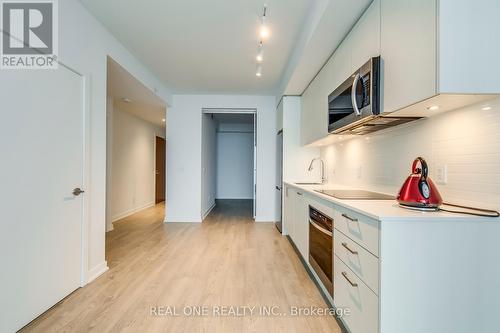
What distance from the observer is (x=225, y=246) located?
341 centimetres

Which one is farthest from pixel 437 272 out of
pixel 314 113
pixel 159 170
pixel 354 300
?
pixel 159 170

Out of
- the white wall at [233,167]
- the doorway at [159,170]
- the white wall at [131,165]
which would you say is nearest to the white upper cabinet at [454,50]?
the white wall at [131,165]

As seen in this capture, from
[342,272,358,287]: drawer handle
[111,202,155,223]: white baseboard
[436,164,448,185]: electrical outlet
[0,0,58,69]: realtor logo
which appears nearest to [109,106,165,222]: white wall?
[111,202,155,223]: white baseboard

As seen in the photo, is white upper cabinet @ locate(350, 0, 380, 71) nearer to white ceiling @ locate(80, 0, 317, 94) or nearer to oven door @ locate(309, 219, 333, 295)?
white ceiling @ locate(80, 0, 317, 94)

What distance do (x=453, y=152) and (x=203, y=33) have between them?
2.54m

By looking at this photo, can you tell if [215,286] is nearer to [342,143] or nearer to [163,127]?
[342,143]

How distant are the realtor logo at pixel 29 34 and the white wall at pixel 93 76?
9 centimetres

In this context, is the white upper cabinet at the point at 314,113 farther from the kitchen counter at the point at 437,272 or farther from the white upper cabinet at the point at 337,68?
the kitchen counter at the point at 437,272

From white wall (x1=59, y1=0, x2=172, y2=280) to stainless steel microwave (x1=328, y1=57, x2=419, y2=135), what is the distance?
2384mm

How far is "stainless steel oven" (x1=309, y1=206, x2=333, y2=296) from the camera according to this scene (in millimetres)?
1853

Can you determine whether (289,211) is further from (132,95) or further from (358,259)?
(132,95)

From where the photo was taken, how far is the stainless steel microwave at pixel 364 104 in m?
1.55

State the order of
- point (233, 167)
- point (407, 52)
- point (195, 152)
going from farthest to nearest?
point (233, 167) < point (195, 152) < point (407, 52)

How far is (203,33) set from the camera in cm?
266
